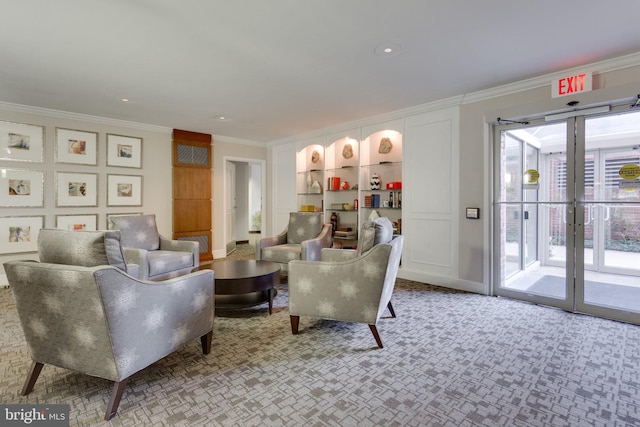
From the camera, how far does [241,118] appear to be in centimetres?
542

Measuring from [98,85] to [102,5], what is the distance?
6.17 feet

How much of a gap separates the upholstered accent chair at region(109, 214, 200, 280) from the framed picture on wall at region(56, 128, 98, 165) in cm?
156

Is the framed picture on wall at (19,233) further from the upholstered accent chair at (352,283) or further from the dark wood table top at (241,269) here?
the upholstered accent chair at (352,283)

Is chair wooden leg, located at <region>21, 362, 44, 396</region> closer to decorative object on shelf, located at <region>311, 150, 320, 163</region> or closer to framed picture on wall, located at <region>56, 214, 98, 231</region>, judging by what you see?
framed picture on wall, located at <region>56, 214, 98, 231</region>

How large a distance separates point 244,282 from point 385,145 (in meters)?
3.54

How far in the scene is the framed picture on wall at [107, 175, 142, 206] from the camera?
5547mm

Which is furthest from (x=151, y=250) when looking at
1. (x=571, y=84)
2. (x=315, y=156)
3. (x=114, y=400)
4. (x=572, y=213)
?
(x=571, y=84)

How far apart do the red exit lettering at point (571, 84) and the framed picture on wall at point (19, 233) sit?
7.29m

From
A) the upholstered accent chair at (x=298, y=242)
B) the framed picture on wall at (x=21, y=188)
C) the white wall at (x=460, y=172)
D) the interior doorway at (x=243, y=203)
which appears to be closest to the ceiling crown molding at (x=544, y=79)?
the white wall at (x=460, y=172)

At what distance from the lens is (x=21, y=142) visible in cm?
471

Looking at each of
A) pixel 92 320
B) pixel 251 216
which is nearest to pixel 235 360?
pixel 92 320

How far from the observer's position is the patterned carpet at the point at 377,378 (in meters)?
1.79

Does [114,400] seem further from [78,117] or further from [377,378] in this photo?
[78,117]

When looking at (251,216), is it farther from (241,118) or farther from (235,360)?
(235,360)
